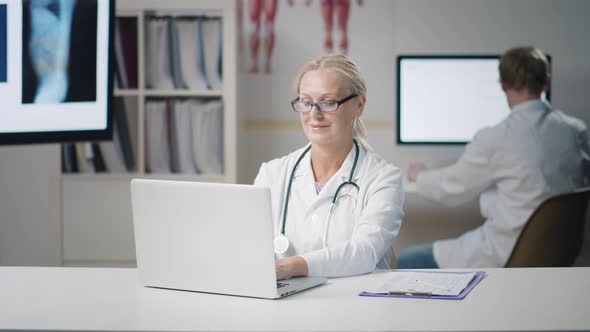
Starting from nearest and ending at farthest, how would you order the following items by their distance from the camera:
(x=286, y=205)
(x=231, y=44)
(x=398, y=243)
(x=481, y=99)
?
(x=286, y=205) → (x=231, y=44) → (x=481, y=99) → (x=398, y=243)

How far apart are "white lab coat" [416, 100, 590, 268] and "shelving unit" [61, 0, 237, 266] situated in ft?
3.56

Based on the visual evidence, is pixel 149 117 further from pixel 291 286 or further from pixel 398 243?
pixel 291 286

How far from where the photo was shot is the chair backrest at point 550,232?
2.77 meters

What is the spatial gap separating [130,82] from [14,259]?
0.96 m

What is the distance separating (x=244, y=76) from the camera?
13.6 ft

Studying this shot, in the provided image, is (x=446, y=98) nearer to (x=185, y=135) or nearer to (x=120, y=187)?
(x=185, y=135)

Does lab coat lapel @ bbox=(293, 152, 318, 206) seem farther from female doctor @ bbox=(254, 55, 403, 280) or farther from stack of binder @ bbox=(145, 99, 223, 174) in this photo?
stack of binder @ bbox=(145, 99, 223, 174)

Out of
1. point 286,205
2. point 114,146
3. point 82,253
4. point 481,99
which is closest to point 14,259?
point 82,253

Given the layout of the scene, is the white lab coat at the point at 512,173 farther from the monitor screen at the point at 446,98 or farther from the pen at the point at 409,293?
the pen at the point at 409,293

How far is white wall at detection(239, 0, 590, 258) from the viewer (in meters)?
4.12

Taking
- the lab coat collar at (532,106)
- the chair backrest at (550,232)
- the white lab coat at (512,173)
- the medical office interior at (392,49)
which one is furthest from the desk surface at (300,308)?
the medical office interior at (392,49)

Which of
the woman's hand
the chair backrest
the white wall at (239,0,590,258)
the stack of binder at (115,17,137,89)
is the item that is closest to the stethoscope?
the woman's hand

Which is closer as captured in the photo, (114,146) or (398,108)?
(114,146)

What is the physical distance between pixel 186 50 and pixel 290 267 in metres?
2.06
